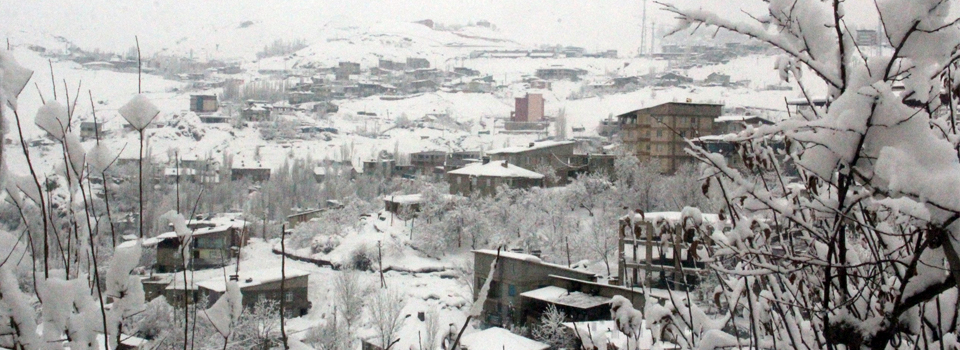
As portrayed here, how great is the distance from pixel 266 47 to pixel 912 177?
69647 millimetres

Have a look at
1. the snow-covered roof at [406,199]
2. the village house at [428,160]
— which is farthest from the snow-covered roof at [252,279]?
the village house at [428,160]

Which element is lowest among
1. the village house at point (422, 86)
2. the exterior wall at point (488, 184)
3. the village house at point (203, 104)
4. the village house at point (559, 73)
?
the exterior wall at point (488, 184)

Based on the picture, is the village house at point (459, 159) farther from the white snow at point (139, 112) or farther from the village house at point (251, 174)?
the white snow at point (139, 112)

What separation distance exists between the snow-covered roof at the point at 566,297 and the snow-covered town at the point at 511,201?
0.18 feet

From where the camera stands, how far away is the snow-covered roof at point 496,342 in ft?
21.9

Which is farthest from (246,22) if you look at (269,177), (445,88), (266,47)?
(269,177)

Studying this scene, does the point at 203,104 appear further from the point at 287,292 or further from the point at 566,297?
the point at 566,297

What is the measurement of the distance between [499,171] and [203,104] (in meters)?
22.2

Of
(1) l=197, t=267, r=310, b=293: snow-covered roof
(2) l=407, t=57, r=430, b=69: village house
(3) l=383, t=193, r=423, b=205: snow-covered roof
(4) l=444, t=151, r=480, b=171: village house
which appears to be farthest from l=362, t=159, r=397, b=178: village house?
(2) l=407, t=57, r=430, b=69: village house

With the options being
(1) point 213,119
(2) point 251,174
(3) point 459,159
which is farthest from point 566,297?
(1) point 213,119

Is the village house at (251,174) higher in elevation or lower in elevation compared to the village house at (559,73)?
lower

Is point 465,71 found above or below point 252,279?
above

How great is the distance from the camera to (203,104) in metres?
32.2

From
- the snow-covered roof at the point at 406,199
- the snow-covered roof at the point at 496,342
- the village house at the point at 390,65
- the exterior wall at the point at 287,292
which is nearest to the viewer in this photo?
the snow-covered roof at the point at 496,342
